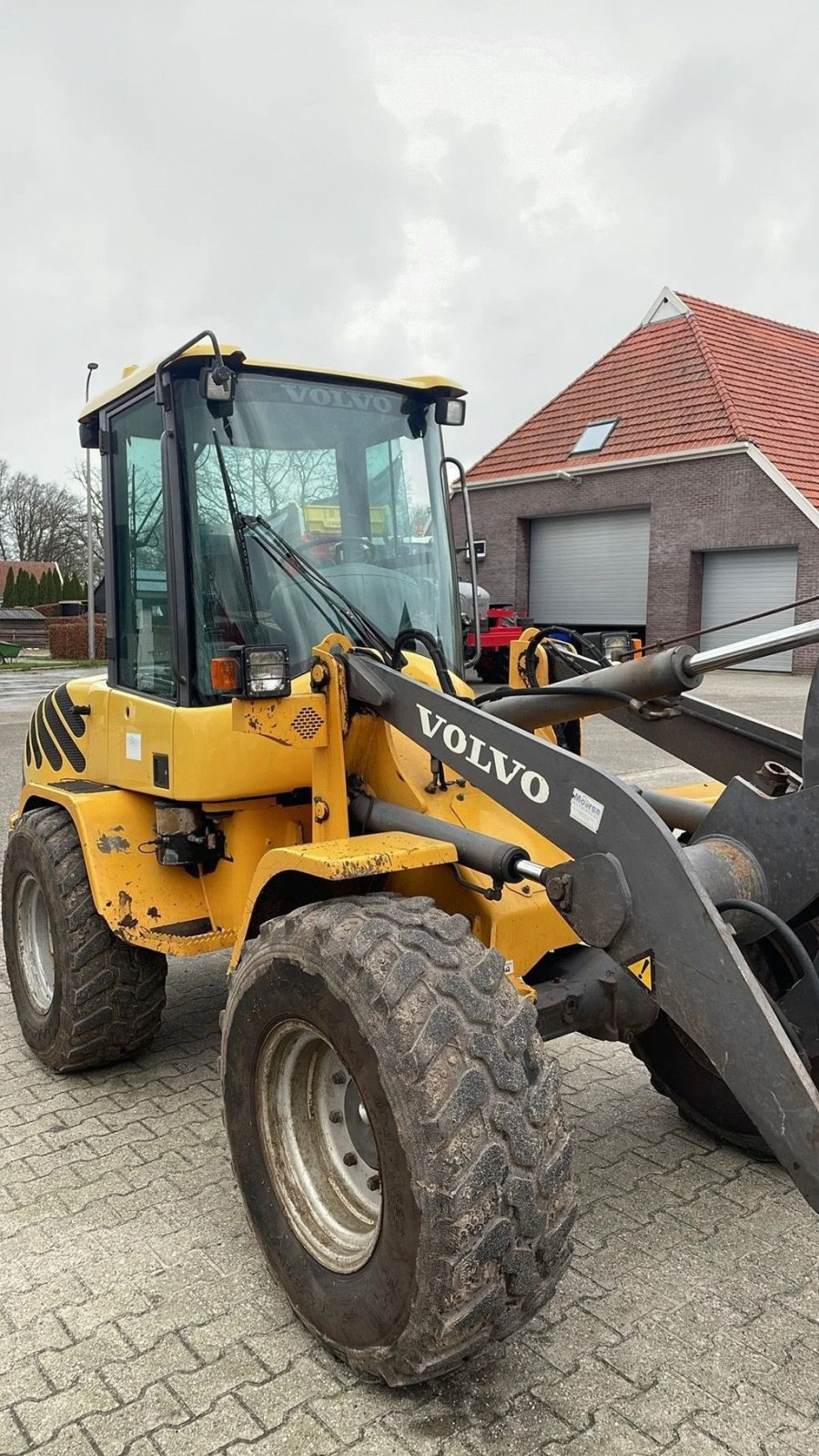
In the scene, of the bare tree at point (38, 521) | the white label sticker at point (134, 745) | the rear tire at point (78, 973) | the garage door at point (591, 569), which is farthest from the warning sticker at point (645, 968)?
the bare tree at point (38, 521)

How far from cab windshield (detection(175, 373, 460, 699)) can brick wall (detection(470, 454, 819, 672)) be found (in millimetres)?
19676

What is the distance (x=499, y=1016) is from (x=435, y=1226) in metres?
0.44

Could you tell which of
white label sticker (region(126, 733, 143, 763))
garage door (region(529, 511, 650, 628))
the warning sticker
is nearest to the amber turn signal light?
white label sticker (region(126, 733, 143, 763))

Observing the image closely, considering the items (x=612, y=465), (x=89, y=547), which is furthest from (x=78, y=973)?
(x=612, y=465)

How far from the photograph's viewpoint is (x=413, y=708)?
3.09 meters

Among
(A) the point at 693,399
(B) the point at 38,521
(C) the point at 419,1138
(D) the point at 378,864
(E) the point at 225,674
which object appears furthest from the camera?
(B) the point at 38,521

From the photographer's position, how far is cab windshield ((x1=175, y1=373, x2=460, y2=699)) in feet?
11.9

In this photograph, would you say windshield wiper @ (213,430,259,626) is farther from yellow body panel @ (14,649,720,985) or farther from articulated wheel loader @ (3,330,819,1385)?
yellow body panel @ (14,649,720,985)

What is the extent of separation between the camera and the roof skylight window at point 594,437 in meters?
27.9

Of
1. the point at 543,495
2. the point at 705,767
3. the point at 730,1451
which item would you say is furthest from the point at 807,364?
the point at 730,1451

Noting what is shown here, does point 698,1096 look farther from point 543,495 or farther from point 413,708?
point 543,495

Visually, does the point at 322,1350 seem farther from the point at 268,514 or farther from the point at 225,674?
the point at 268,514

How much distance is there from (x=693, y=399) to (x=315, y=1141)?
2597 cm

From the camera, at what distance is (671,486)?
26.0 m
